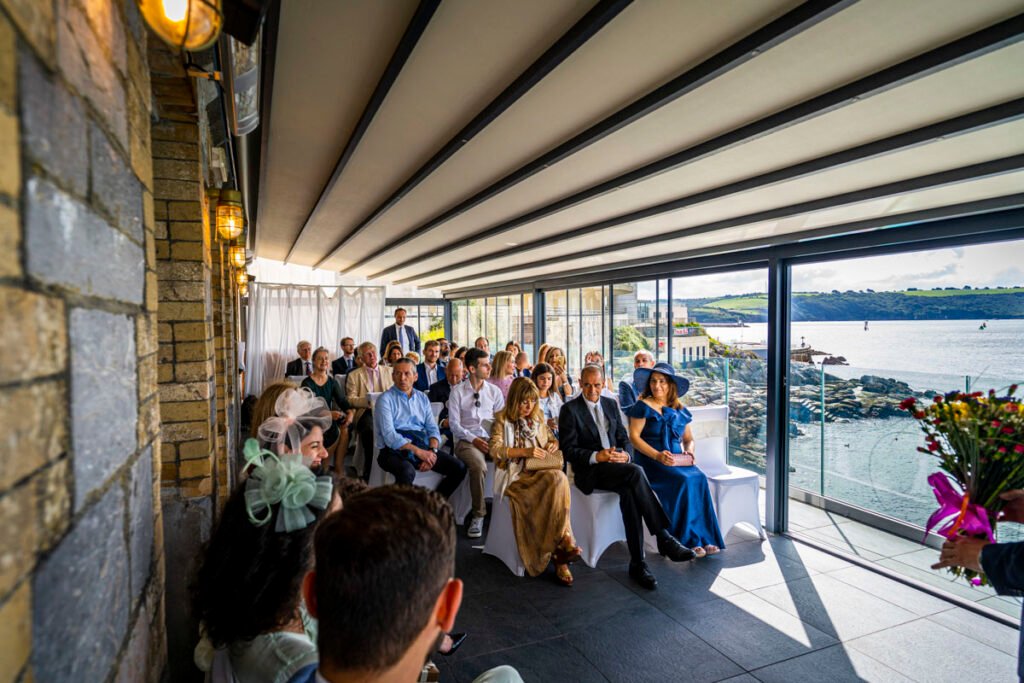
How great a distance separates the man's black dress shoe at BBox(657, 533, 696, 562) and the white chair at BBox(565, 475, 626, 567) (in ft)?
0.97

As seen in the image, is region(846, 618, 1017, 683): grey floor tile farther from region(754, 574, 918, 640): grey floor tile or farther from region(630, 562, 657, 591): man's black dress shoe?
region(630, 562, 657, 591): man's black dress shoe

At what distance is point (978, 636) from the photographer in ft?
10.5

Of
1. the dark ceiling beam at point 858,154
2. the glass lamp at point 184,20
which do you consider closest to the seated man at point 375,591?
the glass lamp at point 184,20

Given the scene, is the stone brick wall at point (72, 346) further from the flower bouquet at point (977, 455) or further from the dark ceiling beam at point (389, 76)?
the flower bouquet at point (977, 455)

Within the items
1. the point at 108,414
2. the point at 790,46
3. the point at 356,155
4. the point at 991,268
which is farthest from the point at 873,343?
the point at 108,414

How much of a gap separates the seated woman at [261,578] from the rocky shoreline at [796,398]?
459 centimetres

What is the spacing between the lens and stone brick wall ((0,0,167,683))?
607 millimetres

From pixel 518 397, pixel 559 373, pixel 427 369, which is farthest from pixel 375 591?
pixel 427 369

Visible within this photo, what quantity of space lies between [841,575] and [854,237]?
99.0 inches

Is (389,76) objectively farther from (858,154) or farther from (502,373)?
(502,373)

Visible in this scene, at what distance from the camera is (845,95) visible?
219 centimetres

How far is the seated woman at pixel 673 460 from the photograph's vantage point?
14.0ft

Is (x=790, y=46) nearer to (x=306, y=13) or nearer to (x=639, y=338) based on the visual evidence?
(x=306, y=13)

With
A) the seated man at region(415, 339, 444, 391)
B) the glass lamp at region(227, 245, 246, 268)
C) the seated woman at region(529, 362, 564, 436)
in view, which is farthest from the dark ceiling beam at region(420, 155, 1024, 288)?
the glass lamp at region(227, 245, 246, 268)
